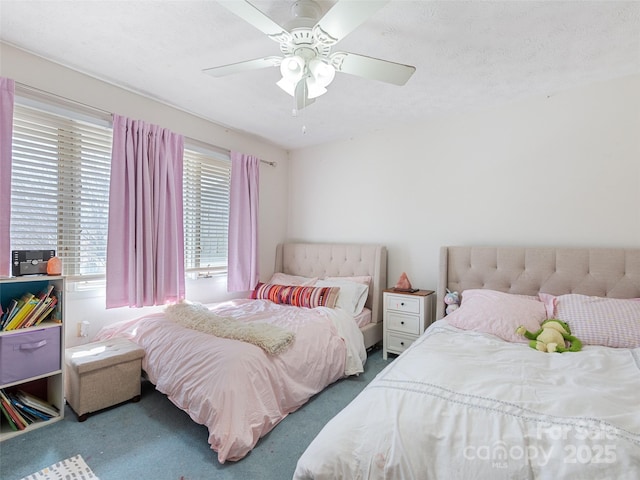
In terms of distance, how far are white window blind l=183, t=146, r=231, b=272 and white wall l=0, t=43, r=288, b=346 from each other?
170mm

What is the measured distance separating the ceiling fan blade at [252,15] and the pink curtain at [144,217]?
1.68m

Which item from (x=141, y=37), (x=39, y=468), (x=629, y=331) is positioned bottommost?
(x=39, y=468)

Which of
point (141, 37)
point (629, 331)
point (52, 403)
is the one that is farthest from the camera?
point (52, 403)

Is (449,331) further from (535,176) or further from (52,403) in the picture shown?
(52,403)

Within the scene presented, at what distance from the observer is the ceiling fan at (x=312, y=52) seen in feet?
4.33

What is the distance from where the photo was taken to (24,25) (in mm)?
1808

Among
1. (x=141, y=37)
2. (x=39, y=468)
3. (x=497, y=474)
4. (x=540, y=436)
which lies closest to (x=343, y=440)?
(x=497, y=474)

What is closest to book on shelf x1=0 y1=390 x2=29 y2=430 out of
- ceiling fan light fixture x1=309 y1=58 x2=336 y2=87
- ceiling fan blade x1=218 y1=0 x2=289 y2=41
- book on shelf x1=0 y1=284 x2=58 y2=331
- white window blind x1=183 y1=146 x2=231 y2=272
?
book on shelf x1=0 y1=284 x2=58 y2=331

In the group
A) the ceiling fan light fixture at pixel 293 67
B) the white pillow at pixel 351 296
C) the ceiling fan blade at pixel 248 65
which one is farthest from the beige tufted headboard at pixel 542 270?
the ceiling fan blade at pixel 248 65

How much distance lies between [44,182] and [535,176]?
3.81 metres

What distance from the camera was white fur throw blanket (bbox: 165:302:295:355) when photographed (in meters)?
1.93

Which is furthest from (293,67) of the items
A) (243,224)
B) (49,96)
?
(243,224)

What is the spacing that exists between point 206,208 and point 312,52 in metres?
2.18

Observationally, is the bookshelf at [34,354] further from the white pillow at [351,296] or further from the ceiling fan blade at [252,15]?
the white pillow at [351,296]
